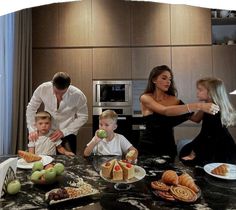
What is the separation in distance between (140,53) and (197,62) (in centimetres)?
77

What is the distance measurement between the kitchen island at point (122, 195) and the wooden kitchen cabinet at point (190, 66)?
208 cm

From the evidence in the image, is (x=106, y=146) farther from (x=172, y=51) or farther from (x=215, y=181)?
(x=172, y=51)

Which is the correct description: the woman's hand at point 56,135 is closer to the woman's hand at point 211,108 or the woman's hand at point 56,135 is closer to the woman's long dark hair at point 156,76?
the woman's long dark hair at point 156,76

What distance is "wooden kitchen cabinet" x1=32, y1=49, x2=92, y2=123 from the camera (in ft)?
10.7

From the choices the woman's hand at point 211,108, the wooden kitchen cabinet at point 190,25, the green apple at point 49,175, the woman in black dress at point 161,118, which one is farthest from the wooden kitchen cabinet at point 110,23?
the green apple at point 49,175

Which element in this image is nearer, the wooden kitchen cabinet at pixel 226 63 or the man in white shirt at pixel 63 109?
the man in white shirt at pixel 63 109

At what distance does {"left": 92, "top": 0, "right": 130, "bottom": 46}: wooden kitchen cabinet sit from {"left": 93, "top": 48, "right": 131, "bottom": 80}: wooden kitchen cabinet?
96 mm

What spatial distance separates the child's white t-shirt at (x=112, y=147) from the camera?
1.67 metres

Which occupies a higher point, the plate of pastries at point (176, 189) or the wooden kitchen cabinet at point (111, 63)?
the wooden kitchen cabinet at point (111, 63)

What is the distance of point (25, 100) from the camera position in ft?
10.0

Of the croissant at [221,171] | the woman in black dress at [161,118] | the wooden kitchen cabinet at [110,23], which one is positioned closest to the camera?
the croissant at [221,171]

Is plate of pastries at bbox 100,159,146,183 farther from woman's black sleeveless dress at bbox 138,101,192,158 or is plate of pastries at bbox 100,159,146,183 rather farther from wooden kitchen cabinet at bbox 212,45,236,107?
wooden kitchen cabinet at bbox 212,45,236,107

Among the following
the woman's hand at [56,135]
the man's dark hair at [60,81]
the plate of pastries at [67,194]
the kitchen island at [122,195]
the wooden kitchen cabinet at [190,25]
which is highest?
the wooden kitchen cabinet at [190,25]

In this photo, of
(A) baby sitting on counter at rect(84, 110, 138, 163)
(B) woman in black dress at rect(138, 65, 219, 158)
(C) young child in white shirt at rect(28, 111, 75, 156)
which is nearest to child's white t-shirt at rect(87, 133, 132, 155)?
(A) baby sitting on counter at rect(84, 110, 138, 163)
